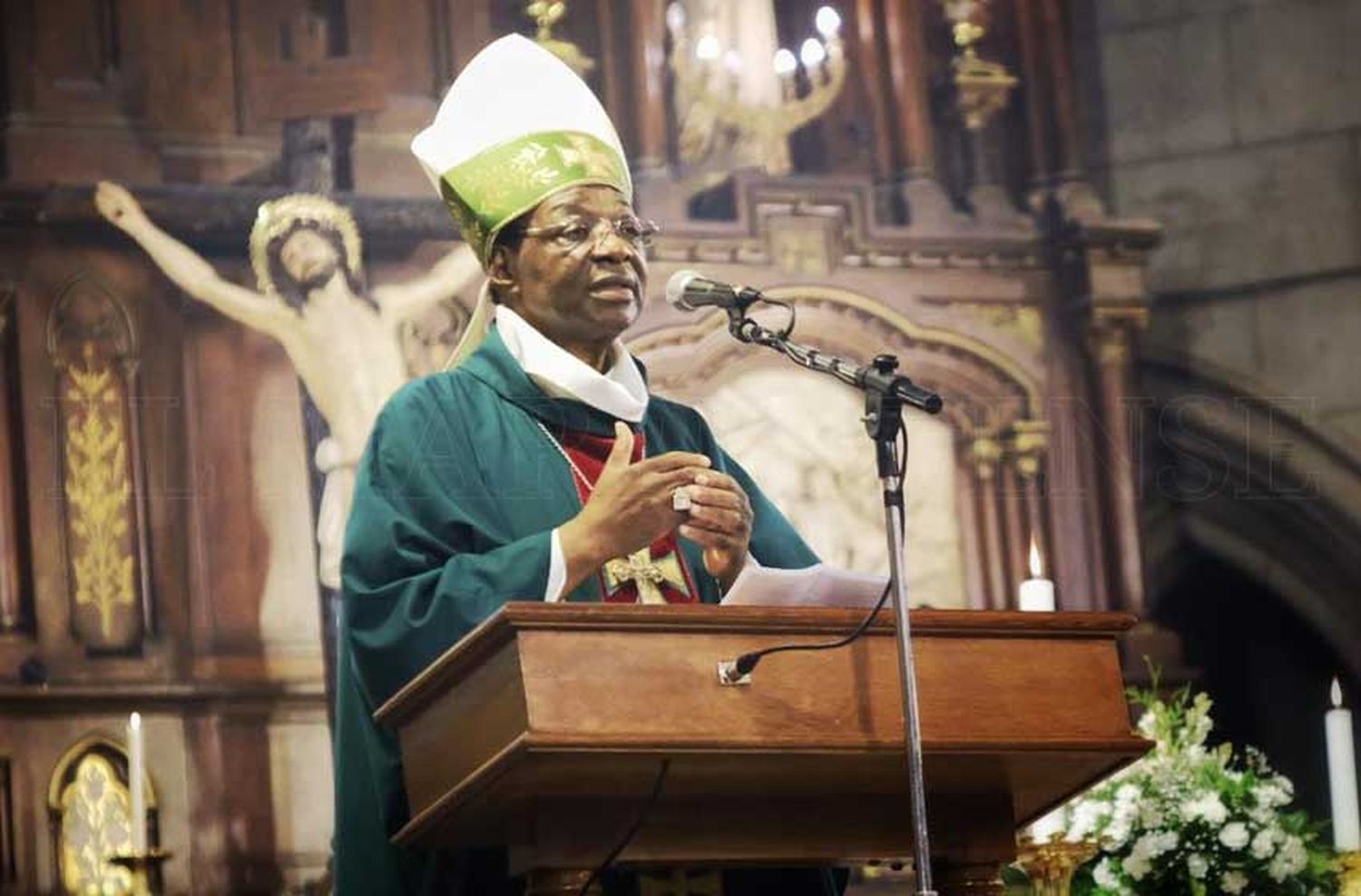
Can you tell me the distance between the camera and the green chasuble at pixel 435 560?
12.1 ft

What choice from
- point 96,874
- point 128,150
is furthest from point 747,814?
point 128,150

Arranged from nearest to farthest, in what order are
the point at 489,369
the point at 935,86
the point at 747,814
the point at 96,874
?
the point at 747,814 < the point at 489,369 < the point at 96,874 < the point at 935,86

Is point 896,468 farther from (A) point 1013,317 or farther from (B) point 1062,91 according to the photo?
(B) point 1062,91

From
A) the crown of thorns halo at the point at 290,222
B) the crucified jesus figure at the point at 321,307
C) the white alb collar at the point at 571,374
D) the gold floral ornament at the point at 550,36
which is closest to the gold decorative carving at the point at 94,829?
the crucified jesus figure at the point at 321,307

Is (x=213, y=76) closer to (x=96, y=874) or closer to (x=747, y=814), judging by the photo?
(x=96, y=874)

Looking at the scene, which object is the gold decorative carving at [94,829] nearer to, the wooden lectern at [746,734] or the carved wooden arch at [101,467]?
the carved wooden arch at [101,467]

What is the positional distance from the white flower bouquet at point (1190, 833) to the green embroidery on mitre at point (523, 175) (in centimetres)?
192

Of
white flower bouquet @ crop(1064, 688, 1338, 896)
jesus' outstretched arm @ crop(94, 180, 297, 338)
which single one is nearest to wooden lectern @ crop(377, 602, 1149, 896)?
white flower bouquet @ crop(1064, 688, 1338, 896)

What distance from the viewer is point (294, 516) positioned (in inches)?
281

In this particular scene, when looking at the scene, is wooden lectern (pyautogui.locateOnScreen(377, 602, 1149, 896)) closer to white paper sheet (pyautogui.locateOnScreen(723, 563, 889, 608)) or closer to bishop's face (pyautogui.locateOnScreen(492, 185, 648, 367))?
white paper sheet (pyautogui.locateOnScreen(723, 563, 889, 608))

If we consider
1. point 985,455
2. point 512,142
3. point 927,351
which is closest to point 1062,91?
point 927,351

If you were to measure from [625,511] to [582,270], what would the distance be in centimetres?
64

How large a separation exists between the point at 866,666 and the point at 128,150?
14.2 ft

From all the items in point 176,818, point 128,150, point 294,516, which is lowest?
point 176,818
